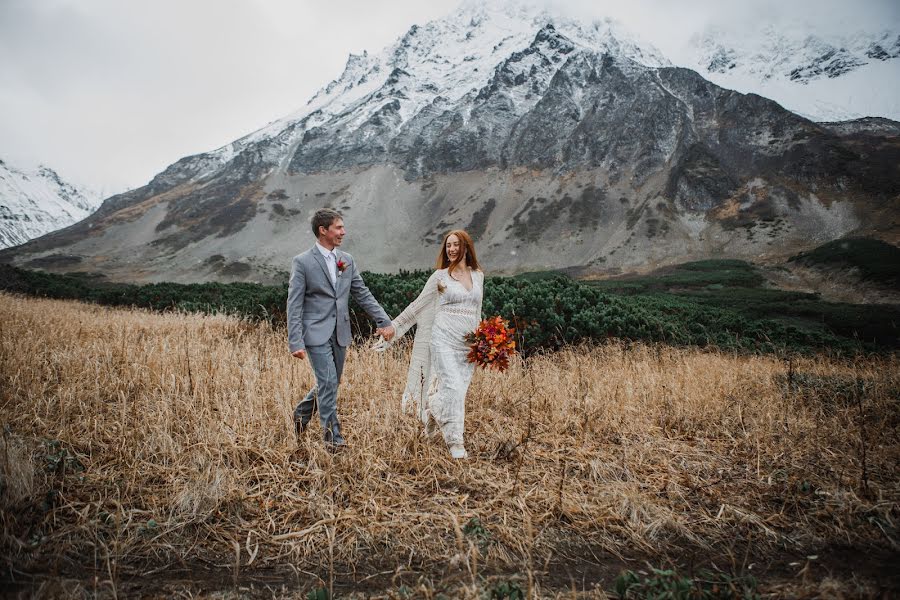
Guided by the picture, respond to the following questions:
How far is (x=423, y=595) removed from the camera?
8.16 feet

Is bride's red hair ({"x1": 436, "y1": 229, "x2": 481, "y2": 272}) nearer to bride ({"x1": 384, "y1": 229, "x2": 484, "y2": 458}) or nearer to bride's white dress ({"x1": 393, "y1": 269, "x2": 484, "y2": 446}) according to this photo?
bride ({"x1": 384, "y1": 229, "x2": 484, "y2": 458})

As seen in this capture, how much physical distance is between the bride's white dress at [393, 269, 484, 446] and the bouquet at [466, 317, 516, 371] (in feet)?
0.74

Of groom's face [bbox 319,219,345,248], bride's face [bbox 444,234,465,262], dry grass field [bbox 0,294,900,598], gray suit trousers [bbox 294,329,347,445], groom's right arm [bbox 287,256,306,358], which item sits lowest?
dry grass field [bbox 0,294,900,598]

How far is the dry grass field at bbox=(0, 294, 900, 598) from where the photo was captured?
8.82 ft

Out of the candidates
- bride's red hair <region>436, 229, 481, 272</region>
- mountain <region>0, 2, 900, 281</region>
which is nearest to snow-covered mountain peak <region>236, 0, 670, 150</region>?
mountain <region>0, 2, 900, 281</region>

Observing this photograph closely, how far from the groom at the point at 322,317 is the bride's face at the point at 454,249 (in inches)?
41.9

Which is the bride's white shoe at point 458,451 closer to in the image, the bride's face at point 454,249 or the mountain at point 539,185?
the bride's face at point 454,249

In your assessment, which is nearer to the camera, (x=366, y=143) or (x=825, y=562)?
(x=825, y=562)

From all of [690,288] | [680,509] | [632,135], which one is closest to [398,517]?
[680,509]

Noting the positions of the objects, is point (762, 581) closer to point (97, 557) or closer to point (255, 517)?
point (255, 517)

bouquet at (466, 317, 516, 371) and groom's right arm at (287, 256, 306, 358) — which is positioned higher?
groom's right arm at (287, 256, 306, 358)

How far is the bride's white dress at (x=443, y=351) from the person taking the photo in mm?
4387

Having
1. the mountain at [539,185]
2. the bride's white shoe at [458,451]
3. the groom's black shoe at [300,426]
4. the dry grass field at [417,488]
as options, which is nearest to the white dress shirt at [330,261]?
the groom's black shoe at [300,426]

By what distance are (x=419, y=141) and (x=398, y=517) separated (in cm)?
12272
